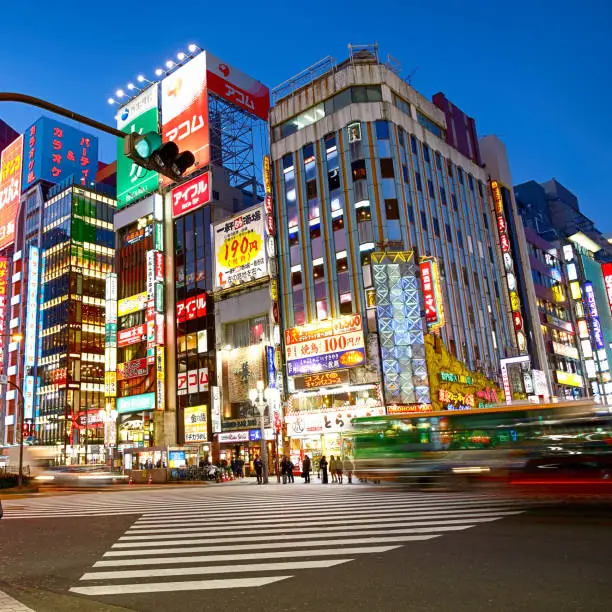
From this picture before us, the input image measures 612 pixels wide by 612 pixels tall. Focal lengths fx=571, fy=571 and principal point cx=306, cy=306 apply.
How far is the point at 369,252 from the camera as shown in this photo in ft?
139

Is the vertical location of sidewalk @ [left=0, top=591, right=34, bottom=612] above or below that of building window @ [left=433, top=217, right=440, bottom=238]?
below

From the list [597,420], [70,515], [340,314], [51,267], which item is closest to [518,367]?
[340,314]

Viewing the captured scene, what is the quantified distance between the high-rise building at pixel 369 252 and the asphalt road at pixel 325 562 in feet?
85.9

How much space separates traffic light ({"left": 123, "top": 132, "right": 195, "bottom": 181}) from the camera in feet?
21.5

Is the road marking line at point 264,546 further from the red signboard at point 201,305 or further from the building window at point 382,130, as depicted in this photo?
the red signboard at point 201,305

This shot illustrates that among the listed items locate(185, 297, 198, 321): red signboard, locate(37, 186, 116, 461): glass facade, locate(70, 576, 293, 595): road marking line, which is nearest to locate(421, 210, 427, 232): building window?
locate(185, 297, 198, 321): red signboard

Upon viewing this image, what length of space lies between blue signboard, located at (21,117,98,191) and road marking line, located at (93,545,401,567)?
99.2 metres

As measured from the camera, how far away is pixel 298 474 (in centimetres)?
4212

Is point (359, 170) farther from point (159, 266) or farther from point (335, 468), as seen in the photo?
point (159, 266)

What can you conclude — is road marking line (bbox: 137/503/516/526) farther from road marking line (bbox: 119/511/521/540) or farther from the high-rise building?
the high-rise building

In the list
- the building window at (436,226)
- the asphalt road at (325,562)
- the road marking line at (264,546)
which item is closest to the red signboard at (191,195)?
the building window at (436,226)

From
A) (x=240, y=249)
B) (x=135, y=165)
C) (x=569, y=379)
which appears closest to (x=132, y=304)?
(x=135, y=165)

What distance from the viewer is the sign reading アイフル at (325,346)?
133ft

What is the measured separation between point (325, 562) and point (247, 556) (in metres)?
1.43
